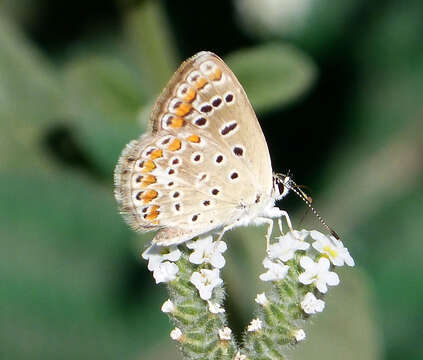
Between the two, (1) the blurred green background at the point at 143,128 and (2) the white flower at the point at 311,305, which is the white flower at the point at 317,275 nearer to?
(2) the white flower at the point at 311,305

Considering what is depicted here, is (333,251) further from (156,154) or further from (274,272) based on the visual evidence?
(156,154)

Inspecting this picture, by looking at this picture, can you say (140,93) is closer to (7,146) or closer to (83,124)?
(83,124)

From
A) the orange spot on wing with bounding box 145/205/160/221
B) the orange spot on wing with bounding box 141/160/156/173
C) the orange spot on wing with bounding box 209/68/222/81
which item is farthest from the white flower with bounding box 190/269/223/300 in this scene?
the orange spot on wing with bounding box 209/68/222/81

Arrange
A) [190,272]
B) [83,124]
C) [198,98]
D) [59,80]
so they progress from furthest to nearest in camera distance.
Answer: [59,80], [83,124], [198,98], [190,272]

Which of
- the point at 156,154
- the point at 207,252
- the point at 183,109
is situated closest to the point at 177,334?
the point at 207,252

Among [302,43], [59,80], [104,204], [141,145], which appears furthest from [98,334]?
[302,43]

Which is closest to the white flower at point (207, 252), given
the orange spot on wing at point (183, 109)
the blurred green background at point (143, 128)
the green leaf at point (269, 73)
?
the orange spot on wing at point (183, 109)

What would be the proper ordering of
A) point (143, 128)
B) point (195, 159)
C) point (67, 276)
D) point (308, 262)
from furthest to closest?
1. point (67, 276)
2. point (143, 128)
3. point (195, 159)
4. point (308, 262)
